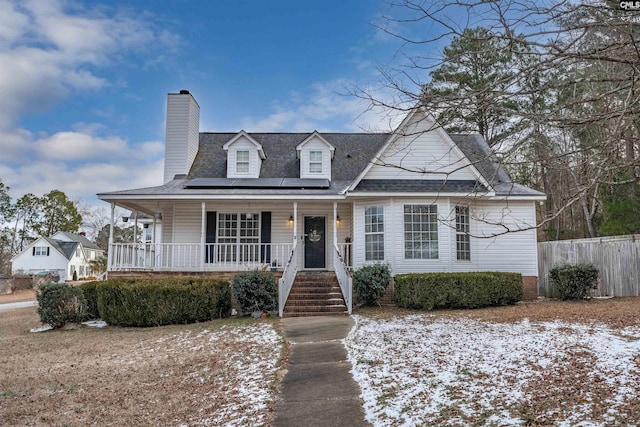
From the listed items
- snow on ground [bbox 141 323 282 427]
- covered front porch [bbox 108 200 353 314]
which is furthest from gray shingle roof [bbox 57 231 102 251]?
snow on ground [bbox 141 323 282 427]

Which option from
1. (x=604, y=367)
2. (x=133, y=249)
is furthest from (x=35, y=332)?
(x=604, y=367)

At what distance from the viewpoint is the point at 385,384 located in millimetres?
5527

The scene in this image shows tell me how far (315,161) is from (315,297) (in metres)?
6.05

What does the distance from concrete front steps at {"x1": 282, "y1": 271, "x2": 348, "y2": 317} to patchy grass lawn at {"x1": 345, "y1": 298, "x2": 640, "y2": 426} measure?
248 centimetres

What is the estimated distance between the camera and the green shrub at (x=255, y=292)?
1191 cm

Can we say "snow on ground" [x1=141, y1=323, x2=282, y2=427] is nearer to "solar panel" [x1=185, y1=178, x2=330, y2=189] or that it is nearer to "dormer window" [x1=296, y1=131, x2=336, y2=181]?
"solar panel" [x1=185, y1=178, x2=330, y2=189]

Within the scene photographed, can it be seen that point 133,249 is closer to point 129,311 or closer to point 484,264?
point 129,311

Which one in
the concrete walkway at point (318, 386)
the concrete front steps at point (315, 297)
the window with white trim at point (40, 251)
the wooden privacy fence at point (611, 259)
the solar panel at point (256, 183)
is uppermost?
the solar panel at point (256, 183)

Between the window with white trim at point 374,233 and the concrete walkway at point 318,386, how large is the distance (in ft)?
16.1

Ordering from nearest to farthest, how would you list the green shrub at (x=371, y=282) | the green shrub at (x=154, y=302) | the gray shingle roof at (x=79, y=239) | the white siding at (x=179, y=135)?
the green shrub at (x=154, y=302)
the green shrub at (x=371, y=282)
the white siding at (x=179, y=135)
the gray shingle roof at (x=79, y=239)

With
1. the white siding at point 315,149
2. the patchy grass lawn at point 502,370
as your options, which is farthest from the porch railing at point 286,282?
the white siding at point 315,149

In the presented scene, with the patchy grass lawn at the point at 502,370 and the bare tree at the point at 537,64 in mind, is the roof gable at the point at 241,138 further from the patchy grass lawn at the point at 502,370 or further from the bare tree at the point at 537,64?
the bare tree at the point at 537,64

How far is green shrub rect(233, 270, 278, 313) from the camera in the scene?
11.9 metres

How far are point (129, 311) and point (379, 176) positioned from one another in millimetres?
8489
